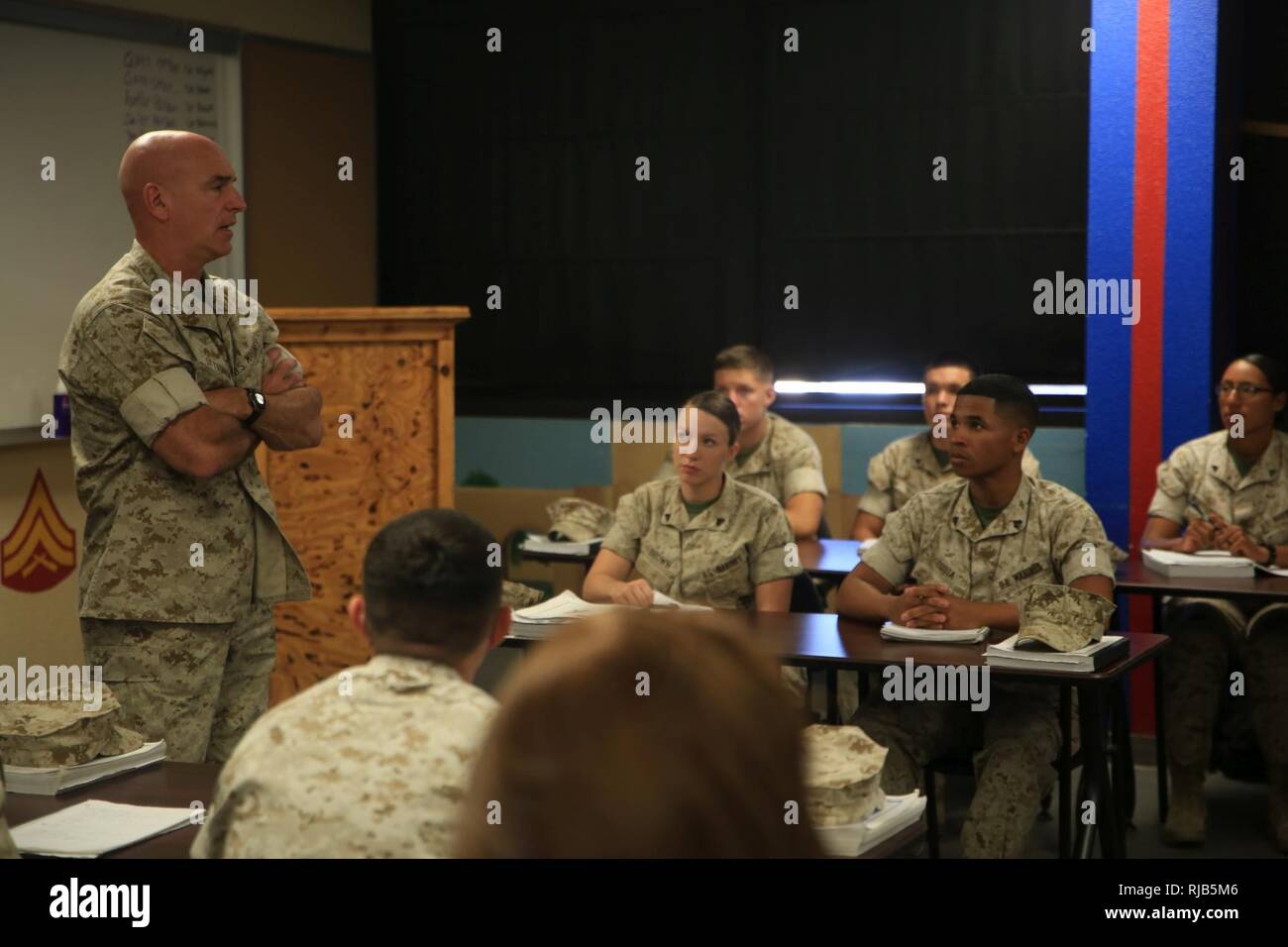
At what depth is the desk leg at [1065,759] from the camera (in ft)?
12.9

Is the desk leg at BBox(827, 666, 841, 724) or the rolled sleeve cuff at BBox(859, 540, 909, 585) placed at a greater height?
the rolled sleeve cuff at BBox(859, 540, 909, 585)

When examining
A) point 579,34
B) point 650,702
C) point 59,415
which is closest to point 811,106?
point 579,34

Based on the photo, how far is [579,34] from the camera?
7.45m

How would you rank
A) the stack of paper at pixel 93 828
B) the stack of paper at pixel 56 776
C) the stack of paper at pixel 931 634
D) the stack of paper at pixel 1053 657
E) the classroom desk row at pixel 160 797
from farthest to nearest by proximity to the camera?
1. the stack of paper at pixel 931 634
2. the stack of paper at pixel 1053 657
3. the stack of paper at pixel 56 776
4. the classroom desk row at pixel 160 797
5. the stack of paper at pixel 93 828

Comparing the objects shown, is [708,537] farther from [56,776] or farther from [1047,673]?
[56,776]

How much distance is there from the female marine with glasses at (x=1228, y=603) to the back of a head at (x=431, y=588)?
3566mm

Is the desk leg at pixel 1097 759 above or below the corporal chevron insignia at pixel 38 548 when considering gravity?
below

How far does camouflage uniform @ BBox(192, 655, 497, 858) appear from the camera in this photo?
73.2 inches

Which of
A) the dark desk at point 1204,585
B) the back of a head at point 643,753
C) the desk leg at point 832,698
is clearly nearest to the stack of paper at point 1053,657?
the desk leg at point 832,698

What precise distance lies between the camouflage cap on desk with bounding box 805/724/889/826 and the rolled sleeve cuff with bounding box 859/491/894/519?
3399 millimetres

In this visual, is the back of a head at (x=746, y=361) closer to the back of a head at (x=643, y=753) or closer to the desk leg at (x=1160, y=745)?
the desk leg at (x=1160, y=745)

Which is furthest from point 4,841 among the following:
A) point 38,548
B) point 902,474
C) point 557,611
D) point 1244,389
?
point 1244,389

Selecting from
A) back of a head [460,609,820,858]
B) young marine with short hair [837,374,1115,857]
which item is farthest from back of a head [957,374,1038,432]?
back of a head [460,609,820,858]

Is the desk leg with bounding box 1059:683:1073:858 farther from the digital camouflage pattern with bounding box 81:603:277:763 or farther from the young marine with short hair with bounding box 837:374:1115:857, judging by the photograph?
the digital camouflage pattern with bounding box 81:603:277:763
